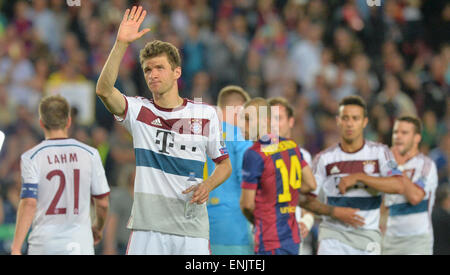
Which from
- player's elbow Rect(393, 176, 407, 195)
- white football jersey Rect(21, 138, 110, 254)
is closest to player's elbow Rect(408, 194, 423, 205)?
Result: player's elbow Rect(393, 176, 407, 195)

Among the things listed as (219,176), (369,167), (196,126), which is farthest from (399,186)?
(196,126)

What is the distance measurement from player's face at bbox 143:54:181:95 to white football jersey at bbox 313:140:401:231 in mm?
2582

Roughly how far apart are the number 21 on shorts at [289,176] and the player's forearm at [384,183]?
633 mm

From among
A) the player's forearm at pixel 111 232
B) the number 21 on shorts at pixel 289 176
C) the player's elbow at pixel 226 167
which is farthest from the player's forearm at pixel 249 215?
the player's forearm at pixel 111 232

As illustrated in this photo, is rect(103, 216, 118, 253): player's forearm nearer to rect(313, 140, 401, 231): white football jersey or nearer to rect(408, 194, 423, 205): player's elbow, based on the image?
rect(313, 140, 401, 231): white football jersey

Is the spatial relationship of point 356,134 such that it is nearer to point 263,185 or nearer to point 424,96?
point 263,185

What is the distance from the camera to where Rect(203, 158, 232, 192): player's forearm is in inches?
213

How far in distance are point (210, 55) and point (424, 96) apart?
157 inches

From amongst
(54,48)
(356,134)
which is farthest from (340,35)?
(356,134)

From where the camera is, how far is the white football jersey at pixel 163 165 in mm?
5484

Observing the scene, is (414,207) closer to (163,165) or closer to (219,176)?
(219,176)

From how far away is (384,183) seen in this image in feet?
23.8

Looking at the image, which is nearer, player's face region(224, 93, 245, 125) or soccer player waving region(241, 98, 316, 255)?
soccer player waving region(241, 98, 316, 255)

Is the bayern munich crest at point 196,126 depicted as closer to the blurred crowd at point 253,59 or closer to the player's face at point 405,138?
the player's face at point 405,138
